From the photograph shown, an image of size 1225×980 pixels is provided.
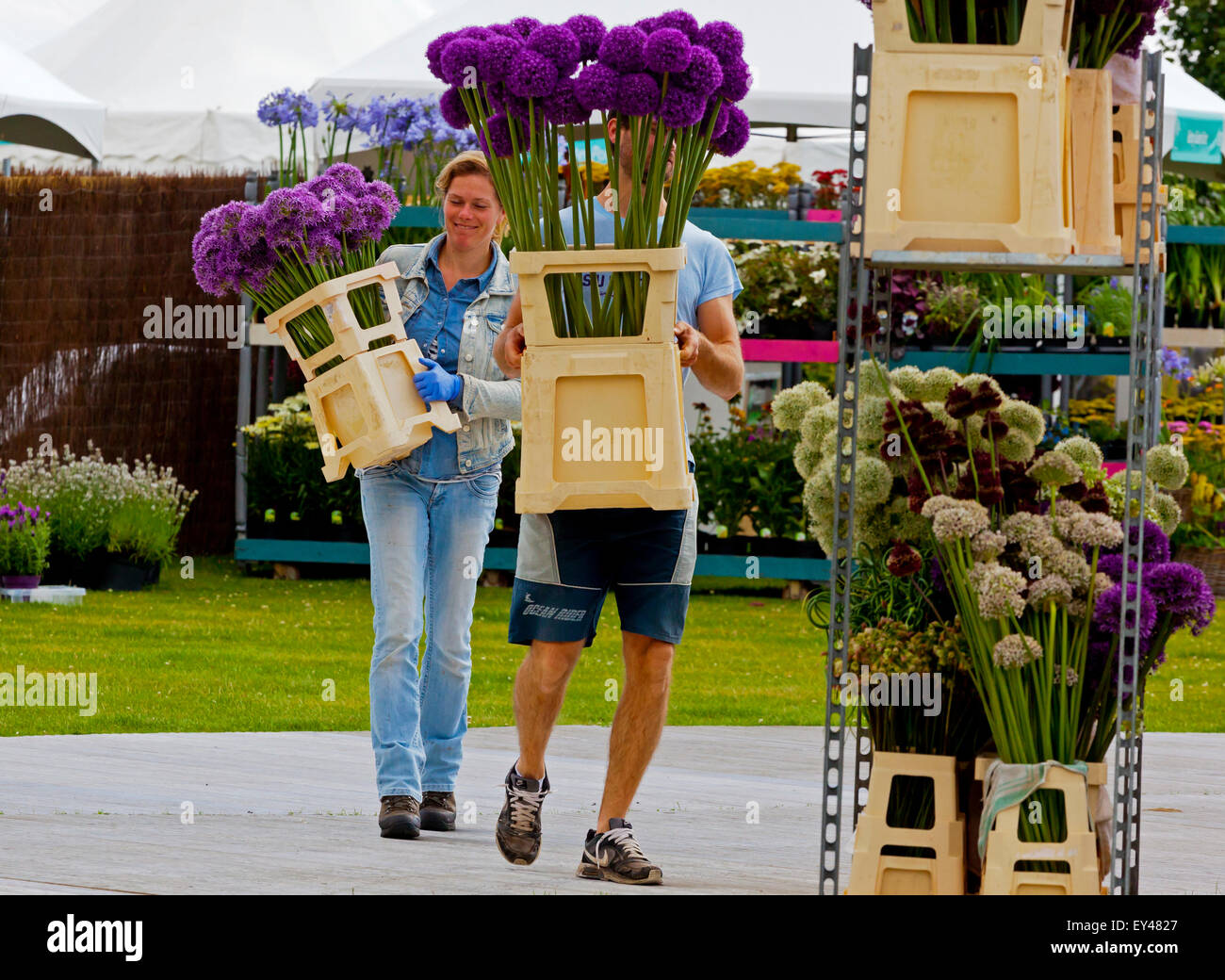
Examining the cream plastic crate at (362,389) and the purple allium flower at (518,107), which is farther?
the cream plastic crate at (362,389)

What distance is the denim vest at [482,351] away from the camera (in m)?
4.27

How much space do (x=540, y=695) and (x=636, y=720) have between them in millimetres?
228

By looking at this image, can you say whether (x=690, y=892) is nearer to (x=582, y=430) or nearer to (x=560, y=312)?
(x=582, y=430)

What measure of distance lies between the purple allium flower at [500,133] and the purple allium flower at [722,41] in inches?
16.5

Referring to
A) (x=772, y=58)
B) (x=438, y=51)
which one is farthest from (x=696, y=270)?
(x=772, y=58)

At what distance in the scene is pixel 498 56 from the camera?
3.30 m

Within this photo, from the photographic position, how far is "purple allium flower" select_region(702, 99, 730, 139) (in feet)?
11.3

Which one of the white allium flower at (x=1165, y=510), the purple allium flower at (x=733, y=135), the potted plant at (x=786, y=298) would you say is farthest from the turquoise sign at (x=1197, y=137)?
the purple allium flower at (x=733, y=135)

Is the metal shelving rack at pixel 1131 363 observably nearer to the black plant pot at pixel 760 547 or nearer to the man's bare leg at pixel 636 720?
the man's bare leg at pixel 636 720

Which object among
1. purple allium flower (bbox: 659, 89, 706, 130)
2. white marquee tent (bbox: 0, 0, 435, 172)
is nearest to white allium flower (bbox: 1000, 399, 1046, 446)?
purple allium flower (bbox: 659, 89, 706, 130)

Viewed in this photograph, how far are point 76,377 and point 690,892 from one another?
8.46m

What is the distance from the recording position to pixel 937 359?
1005cm

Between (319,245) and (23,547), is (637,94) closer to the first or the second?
(319,245)
